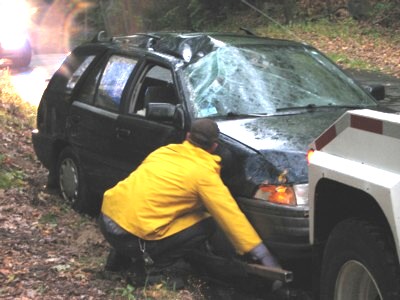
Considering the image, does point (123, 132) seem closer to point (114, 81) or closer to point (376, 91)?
point (114, 81)

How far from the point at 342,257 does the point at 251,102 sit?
6.76 feet

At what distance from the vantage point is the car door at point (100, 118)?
19.2 feet

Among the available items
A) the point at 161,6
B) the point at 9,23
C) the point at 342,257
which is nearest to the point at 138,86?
the point at 342,257

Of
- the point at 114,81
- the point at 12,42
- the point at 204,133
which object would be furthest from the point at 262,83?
the point at 12,42

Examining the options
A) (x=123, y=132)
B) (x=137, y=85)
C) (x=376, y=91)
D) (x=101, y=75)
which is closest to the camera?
(x=123, y=132)

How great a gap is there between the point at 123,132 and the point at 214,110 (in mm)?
1028

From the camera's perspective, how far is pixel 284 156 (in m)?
4.20

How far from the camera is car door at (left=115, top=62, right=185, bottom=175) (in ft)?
16.9

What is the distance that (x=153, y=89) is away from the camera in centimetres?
549

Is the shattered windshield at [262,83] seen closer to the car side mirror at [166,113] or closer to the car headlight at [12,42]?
the car side mirror at [166,113]

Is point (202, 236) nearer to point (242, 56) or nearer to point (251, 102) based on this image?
point (251, 102)

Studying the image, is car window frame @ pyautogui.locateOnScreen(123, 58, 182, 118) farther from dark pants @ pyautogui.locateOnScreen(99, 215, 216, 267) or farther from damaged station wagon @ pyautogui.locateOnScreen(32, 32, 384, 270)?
dark pants @ pyautogui.locateOnScreen(99, 215, 216, 267)

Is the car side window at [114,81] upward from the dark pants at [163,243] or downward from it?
upward

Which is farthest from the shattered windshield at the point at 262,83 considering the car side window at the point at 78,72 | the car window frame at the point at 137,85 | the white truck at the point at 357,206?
the car side window at the point at 78,72
